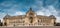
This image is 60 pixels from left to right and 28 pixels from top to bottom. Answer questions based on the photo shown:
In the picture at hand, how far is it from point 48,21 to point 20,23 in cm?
310

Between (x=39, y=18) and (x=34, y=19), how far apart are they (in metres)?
0.57

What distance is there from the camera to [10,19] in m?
19.5

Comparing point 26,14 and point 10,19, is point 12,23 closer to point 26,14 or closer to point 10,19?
point 10,19

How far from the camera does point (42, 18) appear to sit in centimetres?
1923

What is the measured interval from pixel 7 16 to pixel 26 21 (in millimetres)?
2295

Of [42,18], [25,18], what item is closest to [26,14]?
[25,18]

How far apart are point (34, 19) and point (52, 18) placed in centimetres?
199

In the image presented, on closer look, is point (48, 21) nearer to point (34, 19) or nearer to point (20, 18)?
point (34, 19)

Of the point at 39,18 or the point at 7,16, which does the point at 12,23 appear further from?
the point at 39,18

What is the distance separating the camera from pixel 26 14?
62.7 ft

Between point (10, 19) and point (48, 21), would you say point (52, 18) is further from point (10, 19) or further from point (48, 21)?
point (10, 19)

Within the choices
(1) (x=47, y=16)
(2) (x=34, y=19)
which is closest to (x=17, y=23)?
(2) (x=34, y=19)

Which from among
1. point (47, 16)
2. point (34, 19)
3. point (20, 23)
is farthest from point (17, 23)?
point (47, 16)

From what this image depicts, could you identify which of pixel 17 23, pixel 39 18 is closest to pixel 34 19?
pixel 39 18
